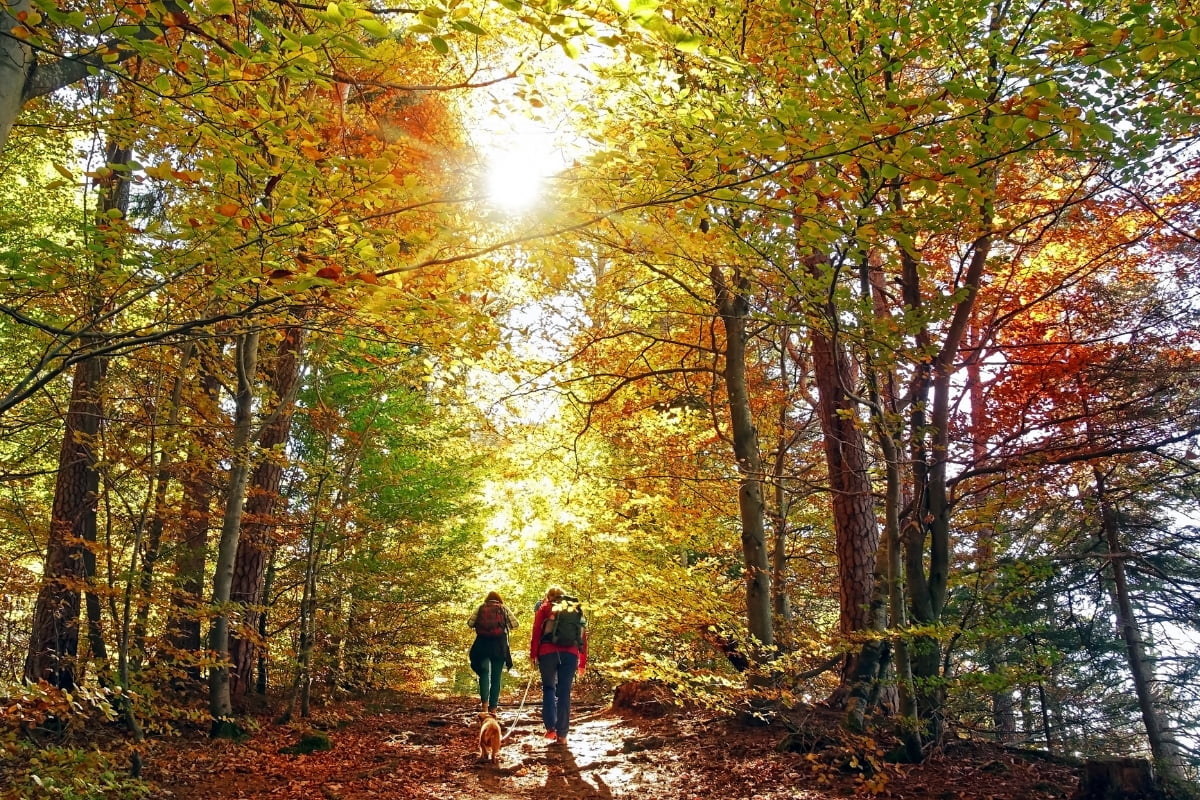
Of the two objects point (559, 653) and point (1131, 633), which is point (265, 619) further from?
point (1131, 633)

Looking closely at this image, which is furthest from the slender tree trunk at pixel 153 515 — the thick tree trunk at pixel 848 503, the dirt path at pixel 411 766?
the thick tree trunk at pixel 848 503

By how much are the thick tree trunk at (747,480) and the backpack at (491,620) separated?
3.34 m

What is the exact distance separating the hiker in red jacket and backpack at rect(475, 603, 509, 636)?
1198 mm

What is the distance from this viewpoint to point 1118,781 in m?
4.74

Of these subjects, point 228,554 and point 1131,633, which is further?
point 1131,633

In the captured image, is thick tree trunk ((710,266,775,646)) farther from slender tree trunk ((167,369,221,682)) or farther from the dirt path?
slender tree trunk ((167,369,221,682))

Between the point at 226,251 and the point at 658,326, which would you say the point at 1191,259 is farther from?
the point at 226,251

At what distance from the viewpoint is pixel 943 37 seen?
13.4 ft

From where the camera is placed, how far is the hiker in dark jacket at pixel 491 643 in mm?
9156

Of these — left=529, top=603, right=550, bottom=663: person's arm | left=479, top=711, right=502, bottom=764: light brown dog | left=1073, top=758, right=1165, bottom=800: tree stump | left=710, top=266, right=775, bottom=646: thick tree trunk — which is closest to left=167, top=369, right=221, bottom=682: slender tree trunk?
left=479, top=711, right=502, bottom=764: light brown dog

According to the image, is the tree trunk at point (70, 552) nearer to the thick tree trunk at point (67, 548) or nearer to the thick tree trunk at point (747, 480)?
the thick tree trunk at point (67, 548)

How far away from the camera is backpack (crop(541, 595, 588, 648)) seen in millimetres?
7957

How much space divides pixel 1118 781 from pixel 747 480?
149 inches

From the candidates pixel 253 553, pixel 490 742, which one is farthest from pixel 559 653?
pixel 253 553
